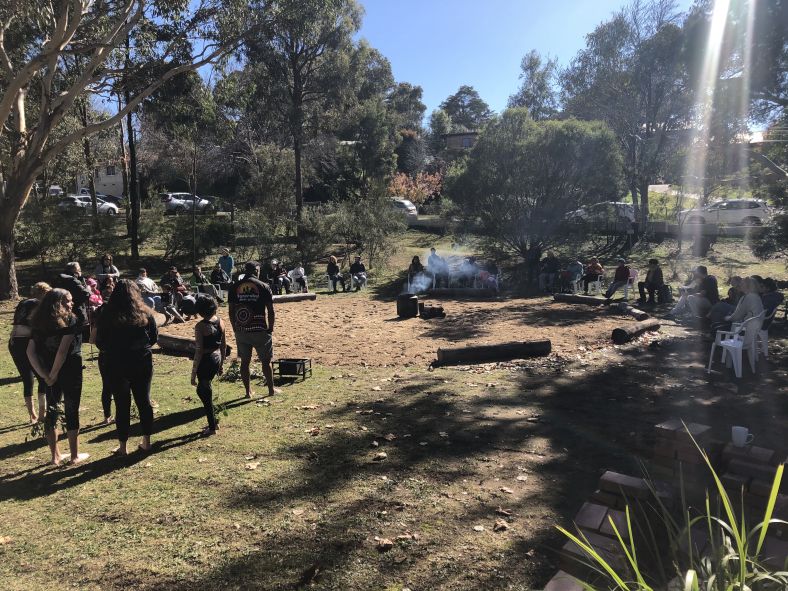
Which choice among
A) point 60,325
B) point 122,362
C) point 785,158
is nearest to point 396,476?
point 122,362

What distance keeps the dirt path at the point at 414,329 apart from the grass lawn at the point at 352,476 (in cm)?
151

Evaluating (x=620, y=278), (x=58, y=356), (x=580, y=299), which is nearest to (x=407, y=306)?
(x=580, y=299)

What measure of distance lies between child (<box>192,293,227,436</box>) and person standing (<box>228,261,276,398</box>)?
990 mm

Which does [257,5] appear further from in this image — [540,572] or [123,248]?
[540,572]

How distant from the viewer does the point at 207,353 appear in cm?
543

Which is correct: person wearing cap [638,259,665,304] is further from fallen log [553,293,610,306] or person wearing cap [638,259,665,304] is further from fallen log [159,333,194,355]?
fallen log [159,333,194,355]

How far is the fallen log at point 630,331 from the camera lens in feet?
31.8

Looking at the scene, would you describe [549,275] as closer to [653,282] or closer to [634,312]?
[653,282]

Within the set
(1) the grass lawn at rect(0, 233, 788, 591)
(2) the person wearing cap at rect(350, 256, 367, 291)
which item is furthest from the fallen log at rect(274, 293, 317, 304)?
(1) the grass lawn at rect(0, 233, 788, 591)

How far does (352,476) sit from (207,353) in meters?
1.96

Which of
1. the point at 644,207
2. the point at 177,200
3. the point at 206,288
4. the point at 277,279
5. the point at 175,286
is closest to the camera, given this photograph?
A: the point at 175,286

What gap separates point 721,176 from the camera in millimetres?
21484

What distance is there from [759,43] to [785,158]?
17.2ft

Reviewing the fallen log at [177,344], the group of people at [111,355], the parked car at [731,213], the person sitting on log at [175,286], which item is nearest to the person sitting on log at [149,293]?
the person sitting on log at [175,286]
